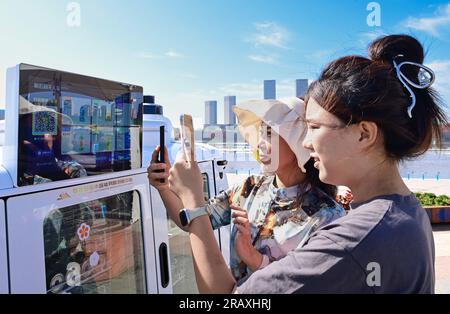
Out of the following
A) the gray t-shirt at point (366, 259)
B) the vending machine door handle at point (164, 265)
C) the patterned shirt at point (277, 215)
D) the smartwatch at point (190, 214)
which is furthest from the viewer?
the vending machine door handle at point (164, 265)

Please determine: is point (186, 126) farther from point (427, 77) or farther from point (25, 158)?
point (427, 77)

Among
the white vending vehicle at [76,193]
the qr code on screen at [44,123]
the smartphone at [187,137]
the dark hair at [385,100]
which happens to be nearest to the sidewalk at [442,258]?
the white vending vehicle at [76,193]

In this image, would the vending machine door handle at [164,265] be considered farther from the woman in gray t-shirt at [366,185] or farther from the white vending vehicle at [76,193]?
the woman in gray t-shirt at [366,185]

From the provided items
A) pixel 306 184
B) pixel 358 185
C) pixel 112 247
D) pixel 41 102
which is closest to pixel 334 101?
pixel 358 185

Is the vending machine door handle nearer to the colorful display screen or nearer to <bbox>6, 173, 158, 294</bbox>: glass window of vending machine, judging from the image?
<bbox>6, 173, 158, 294</bbox>: glass window of vending machine

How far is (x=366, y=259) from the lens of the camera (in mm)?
888

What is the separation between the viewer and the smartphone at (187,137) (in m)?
1.37

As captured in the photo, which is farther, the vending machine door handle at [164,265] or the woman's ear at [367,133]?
the vending machine door handle at [164,265]

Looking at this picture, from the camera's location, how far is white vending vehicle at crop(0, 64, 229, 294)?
134 centimetres

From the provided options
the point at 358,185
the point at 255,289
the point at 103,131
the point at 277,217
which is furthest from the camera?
the point at 103,131

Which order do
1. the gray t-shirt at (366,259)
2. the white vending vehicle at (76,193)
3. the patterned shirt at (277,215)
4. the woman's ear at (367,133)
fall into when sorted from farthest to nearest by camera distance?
1. the patterned shirt at (277,215)
2. the white vending vehicle at (76,193)
3. the woman's ear at (367,133)
4. the gray t-shirt at (366,259)

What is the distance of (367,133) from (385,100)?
0.33 feet

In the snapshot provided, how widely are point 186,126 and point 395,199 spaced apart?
747 millimetres
